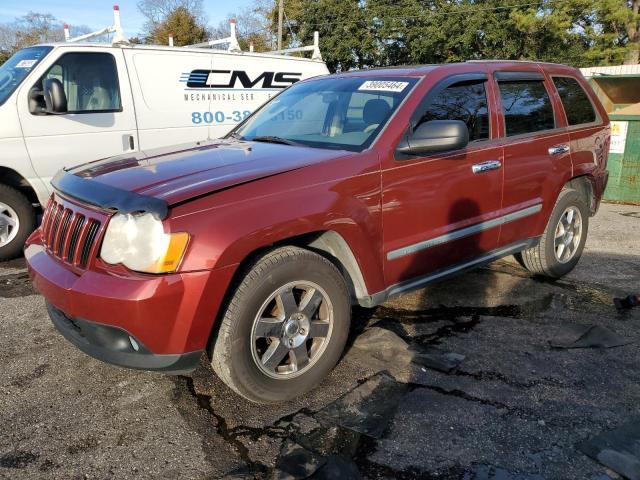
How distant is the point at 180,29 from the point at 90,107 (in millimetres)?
36013

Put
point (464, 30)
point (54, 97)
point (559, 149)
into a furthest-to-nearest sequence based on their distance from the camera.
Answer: point (464, 30) < point (54, 97) < point (559, 149)

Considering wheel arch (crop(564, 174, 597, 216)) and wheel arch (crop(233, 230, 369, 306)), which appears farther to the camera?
wheel arch (crop(564, 174, 597, 216))

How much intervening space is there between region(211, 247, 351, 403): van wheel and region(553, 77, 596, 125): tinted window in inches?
118

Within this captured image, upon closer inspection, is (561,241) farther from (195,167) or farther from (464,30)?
(464,30)

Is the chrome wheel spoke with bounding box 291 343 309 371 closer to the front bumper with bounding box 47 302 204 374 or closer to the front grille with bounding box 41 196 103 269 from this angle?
the front bumper with bounding box 47 302 204 374

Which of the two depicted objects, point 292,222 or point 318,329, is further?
point 318,329

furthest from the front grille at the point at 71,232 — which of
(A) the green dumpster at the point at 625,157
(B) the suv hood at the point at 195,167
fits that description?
(A) the green dumpster at the point at 625,157

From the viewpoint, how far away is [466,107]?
3828 millimetres

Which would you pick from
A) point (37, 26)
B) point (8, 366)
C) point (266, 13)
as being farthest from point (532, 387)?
point (37, 26)

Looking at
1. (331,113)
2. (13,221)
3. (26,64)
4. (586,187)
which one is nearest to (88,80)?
(26,64)

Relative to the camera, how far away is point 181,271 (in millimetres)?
2430

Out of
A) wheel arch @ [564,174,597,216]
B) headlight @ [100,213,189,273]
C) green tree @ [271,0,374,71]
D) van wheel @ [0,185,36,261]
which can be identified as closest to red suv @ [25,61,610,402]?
headlight @ [100,213,189,273]

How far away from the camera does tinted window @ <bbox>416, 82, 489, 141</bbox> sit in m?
3.62

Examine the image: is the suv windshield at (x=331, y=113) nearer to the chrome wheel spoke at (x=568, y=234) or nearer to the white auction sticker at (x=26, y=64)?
the chrome wheel spoke at (x=568, y=234)
